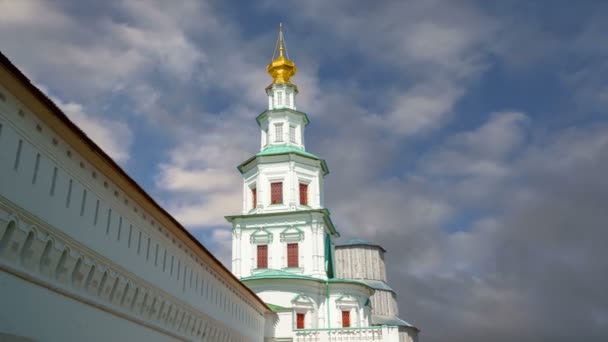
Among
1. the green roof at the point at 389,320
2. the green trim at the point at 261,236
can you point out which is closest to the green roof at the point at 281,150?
the green trim at the point at 261,236

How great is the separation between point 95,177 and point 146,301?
4.41 m

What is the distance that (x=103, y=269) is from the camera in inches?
538

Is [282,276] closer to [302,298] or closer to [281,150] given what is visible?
[302,298]

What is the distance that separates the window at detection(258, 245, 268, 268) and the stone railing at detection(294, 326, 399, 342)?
20.1 feet

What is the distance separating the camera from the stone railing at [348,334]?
29297mm

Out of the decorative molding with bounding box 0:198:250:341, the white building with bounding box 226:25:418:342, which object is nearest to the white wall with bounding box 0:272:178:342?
the decorative molding with bounding box 0:198:250:341

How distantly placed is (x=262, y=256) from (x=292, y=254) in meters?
1.95

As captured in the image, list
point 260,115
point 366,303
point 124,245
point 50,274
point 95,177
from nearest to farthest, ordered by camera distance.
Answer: point 50,274 < point 95,177 < point 124,245 < point 366,303 < point 260,115

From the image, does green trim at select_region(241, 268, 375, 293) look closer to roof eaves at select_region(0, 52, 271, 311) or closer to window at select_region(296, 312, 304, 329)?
window at select_region(296, 312, 304, 329)

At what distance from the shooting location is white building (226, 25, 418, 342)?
32.5m

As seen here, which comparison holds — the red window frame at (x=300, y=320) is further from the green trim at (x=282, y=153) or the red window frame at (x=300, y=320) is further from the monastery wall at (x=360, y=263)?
the monastery wall at (x=360, y=263)

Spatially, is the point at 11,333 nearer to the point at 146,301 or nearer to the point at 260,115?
the point at 146,301

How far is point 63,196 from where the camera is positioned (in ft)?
39.7

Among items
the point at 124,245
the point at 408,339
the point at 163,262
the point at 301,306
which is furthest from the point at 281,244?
the point at 408,339
